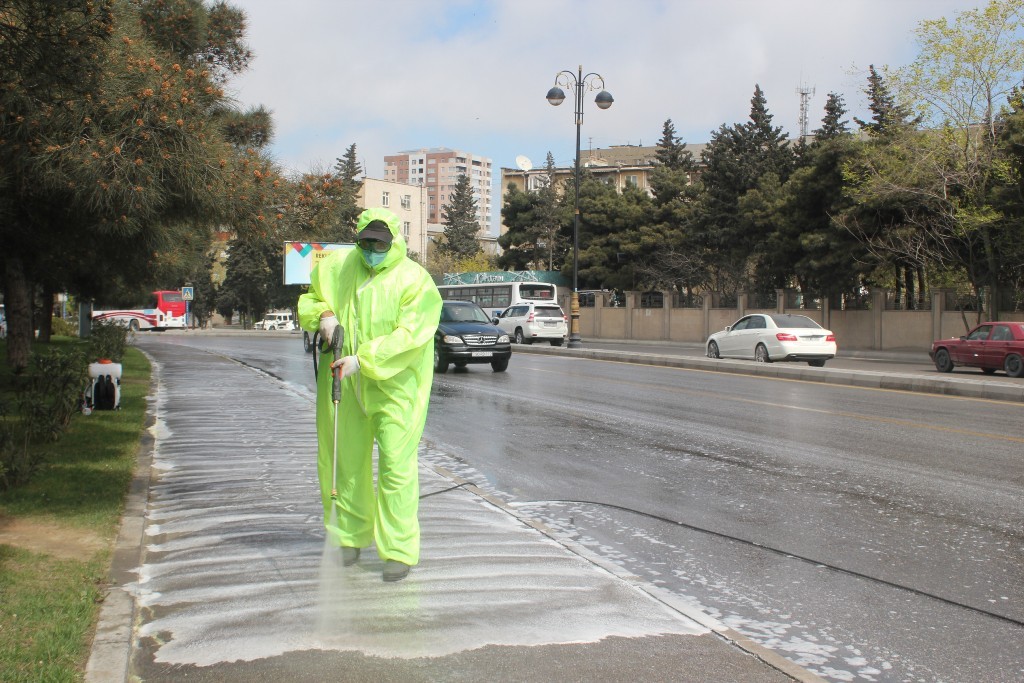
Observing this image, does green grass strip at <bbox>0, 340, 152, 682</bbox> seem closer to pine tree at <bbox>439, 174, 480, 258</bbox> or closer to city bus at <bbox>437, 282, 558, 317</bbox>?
city bus at <bbox>437, 282, 558, 317</bbox>

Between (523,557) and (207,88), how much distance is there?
6098mm

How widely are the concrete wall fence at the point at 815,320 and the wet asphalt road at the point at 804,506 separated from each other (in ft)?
68.9

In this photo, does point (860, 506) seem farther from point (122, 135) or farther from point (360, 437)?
point (122, 135)

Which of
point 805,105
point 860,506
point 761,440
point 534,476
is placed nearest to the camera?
point 860,506

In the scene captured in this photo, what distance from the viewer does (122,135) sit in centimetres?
794

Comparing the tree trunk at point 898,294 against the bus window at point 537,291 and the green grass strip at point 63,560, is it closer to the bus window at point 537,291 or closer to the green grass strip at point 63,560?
the bus window at point 537,291

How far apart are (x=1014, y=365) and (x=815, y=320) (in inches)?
687

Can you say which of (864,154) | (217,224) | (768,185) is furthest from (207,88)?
(768,185)

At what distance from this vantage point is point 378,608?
15.1 feet

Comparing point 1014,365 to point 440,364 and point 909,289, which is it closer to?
point 440,364

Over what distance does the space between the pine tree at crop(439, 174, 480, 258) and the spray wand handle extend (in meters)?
94.7

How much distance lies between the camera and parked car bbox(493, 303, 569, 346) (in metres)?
37.6

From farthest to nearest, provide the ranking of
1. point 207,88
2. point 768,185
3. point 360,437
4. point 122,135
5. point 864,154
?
point 768,185 → point 864,154 → point 207,88 → point 122,135 → point 360,437

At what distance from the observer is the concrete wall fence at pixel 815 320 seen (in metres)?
34.6
